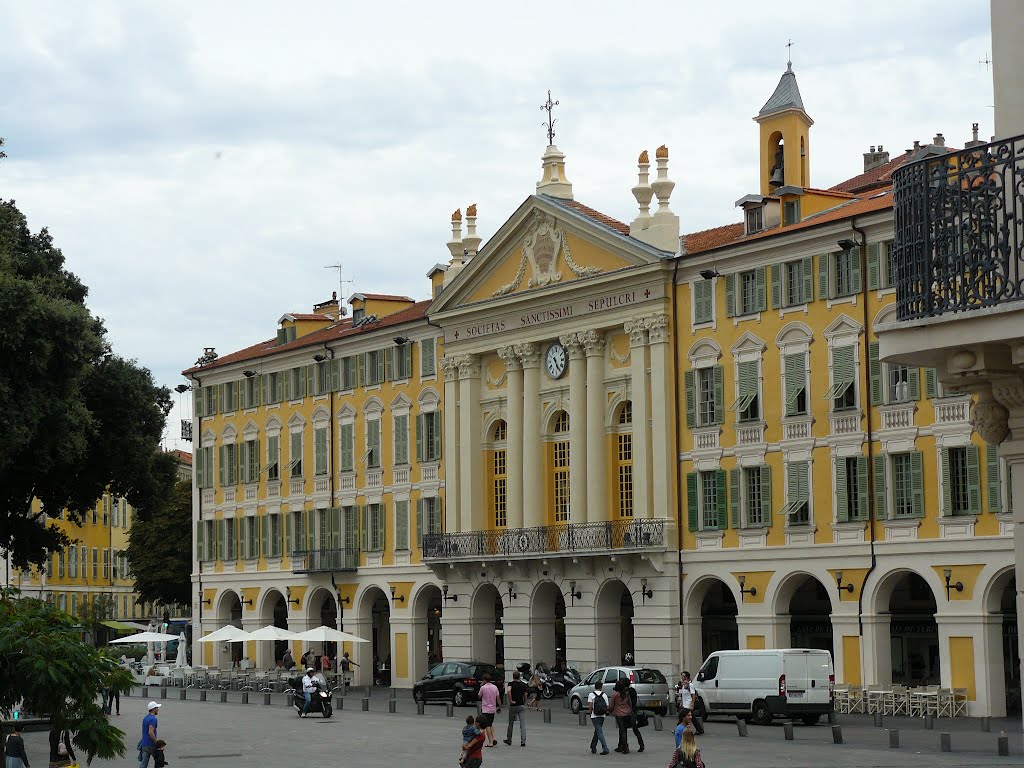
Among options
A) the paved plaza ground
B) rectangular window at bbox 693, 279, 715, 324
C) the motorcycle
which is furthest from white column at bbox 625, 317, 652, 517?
the motorcycle

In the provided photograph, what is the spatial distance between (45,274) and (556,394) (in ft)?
73.6

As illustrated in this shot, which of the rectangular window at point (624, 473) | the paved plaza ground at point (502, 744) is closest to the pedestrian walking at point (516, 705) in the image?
the paved plaza ground at point (502, 744)

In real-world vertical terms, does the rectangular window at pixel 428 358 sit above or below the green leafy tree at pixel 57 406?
above

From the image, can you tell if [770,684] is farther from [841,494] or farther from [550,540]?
[550,540]

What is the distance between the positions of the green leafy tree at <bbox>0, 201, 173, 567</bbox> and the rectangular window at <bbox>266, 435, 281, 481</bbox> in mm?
27897

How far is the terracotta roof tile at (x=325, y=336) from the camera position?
67.1 m

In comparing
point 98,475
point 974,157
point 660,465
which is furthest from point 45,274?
point 974,157

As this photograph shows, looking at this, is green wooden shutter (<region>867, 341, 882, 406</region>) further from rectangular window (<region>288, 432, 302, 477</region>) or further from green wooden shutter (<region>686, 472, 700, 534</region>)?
rectangular window (<region>288, 432, 302, 477</region>)

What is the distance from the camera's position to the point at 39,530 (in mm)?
41531

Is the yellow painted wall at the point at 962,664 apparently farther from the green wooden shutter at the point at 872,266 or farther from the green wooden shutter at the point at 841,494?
the green wooden shutter at the point at 872,266

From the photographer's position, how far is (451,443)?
6228 centimetres

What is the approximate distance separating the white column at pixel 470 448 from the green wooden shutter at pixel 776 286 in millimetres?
13981

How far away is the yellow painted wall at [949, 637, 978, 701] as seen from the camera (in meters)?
44.4

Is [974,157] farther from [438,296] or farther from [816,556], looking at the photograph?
[438,296]
